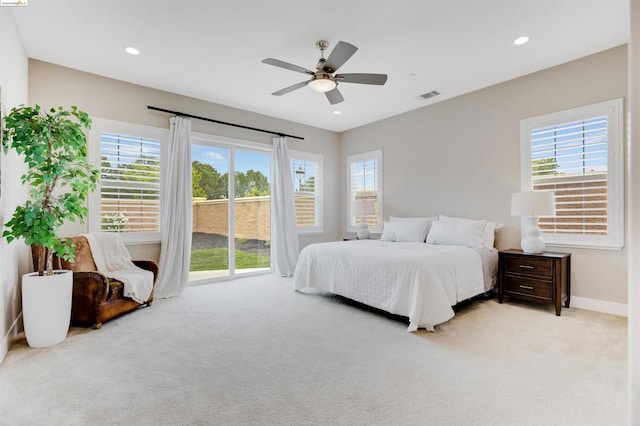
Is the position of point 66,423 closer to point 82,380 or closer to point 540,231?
point 82,380

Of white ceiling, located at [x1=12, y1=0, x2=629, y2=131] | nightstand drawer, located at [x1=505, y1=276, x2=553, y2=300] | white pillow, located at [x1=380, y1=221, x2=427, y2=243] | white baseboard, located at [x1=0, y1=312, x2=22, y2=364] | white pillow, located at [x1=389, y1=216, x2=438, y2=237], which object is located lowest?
white baseboard, located at [x1=0, y1=312, x2=22, y2=364]

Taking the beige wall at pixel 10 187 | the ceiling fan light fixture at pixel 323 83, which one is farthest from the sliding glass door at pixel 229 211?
the ceiling fan light fixture at pixel 323 83

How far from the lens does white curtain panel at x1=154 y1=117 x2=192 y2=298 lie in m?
4.28

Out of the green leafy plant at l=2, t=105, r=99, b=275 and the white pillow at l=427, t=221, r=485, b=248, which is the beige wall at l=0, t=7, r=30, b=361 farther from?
the white pillow at l=427, t=221, r=485, b=248

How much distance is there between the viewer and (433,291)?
291 centimetres

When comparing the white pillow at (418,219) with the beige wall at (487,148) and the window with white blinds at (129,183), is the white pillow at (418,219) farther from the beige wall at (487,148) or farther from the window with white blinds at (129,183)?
the window with white blinds at (129,183)

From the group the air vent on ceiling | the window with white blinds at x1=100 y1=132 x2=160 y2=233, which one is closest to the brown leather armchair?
the window with white blinds at x1=100 y1=132 x2=160 y2=233

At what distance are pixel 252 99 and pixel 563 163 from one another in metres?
4.32

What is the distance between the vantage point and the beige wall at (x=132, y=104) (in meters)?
3.63

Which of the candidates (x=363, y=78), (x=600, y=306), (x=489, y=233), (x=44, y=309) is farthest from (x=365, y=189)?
(x=44, y=309)

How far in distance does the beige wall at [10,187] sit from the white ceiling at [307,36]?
27 cm

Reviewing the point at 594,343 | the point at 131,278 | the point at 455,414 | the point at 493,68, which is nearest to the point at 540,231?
the point at 594,343

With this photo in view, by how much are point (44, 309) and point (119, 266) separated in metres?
1.10

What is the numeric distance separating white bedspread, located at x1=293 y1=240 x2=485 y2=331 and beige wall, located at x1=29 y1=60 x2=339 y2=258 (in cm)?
240
